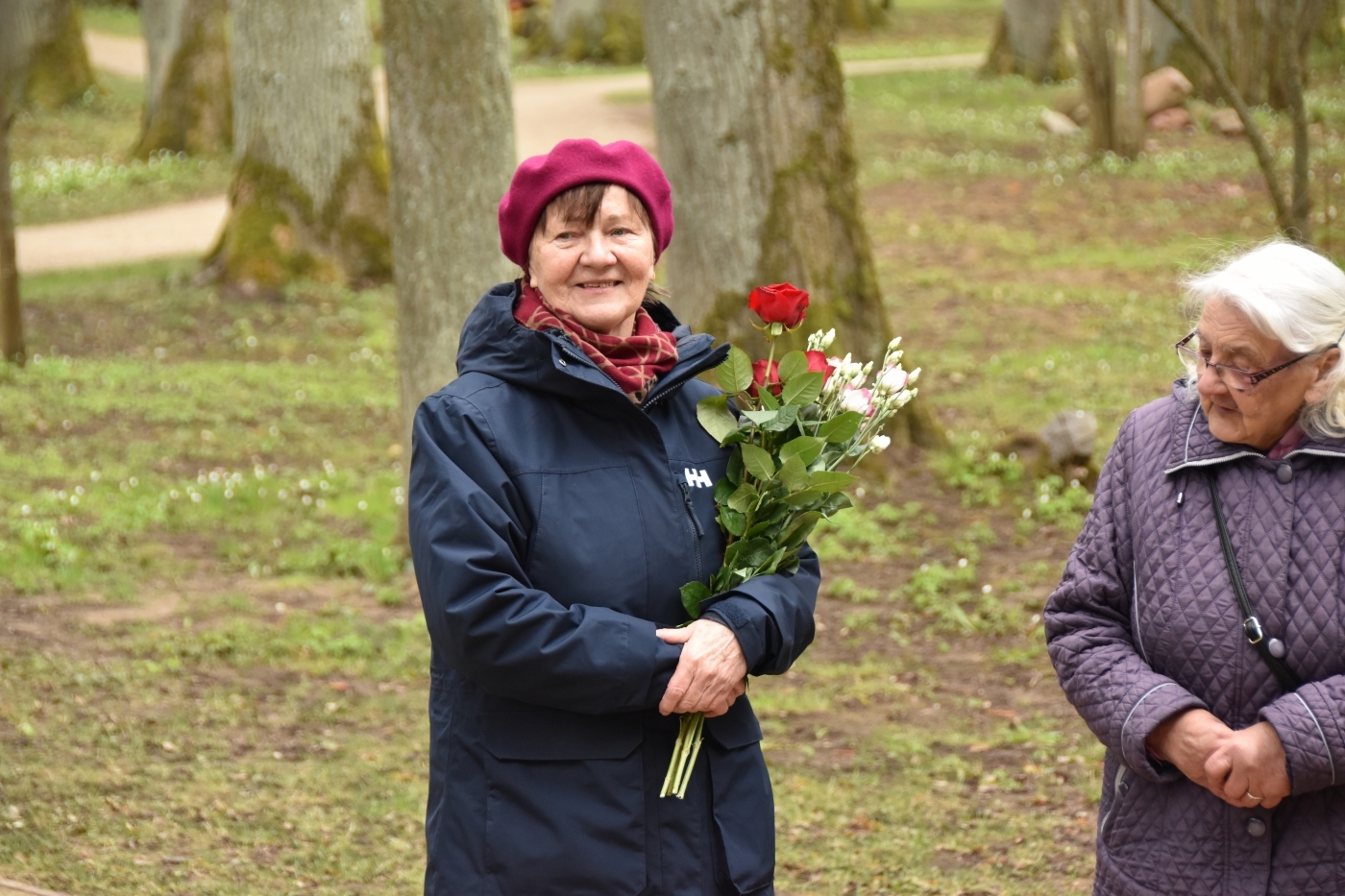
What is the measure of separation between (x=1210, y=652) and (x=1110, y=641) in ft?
0.67

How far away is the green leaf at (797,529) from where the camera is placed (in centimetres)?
294

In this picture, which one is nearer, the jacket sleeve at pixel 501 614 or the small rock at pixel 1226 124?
the jacket sleeve at pixel 501 614

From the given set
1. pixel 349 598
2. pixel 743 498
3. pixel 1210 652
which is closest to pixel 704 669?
pixel 743 498

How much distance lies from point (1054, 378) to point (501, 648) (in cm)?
824

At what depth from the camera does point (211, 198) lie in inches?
722

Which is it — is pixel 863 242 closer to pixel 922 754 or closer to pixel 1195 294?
pixel 922 754

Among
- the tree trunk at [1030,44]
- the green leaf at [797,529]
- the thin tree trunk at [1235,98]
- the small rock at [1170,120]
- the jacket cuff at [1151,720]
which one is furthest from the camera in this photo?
the tree trunk at [1030,44]

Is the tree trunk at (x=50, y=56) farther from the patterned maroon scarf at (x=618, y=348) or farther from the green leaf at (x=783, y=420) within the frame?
the green leaf at (x=783, y=420)

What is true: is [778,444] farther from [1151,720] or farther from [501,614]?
[1151,720]

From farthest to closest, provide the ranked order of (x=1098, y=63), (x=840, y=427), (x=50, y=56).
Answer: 1. (x=50, y=56)
2. (x=1098, y=63)
3. (x=840, y=427)

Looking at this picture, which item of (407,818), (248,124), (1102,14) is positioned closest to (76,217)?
(248,124)

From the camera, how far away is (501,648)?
2604 mm

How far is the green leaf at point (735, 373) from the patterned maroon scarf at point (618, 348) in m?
0.13

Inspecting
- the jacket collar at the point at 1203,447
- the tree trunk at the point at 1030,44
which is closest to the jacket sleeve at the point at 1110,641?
the jacket collar at the point at 1203,447
